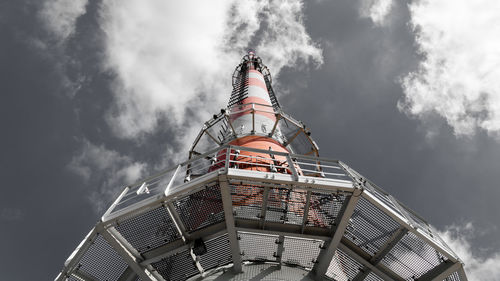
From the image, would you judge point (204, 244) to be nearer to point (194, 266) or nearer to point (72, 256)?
point (194, 266)

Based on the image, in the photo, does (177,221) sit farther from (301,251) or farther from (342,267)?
(342,267)

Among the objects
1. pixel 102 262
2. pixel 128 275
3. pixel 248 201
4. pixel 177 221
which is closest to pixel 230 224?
pixel 248 201

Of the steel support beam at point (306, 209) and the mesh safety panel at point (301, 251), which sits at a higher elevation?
the steel support beam at point (306, 209)

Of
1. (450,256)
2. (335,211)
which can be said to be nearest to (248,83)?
(335,211)

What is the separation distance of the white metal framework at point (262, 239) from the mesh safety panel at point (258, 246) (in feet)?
0.08

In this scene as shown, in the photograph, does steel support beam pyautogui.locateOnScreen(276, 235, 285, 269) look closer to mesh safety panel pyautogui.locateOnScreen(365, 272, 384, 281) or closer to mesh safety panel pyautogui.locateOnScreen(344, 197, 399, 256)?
mesh safety panel pyautogui.locateOnScreen(344, 197, 399, 256)

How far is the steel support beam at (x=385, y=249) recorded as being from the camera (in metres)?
8.12

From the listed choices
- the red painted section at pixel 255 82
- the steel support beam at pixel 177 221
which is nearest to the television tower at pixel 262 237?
the steel support beam at pixel 177 221

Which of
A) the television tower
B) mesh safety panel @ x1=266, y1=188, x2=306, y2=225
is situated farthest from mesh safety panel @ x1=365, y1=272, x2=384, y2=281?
mesh safety panel @ x1=266, y1=188, x2=306, y2=225

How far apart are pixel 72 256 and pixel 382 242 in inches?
286

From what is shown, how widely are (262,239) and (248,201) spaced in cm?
99

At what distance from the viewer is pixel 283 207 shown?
8.26 m

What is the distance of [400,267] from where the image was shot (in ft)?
27.6

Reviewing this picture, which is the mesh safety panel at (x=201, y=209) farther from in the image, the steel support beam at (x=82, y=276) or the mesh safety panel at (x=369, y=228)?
the mesh safety panel at (x=369, y=228)
